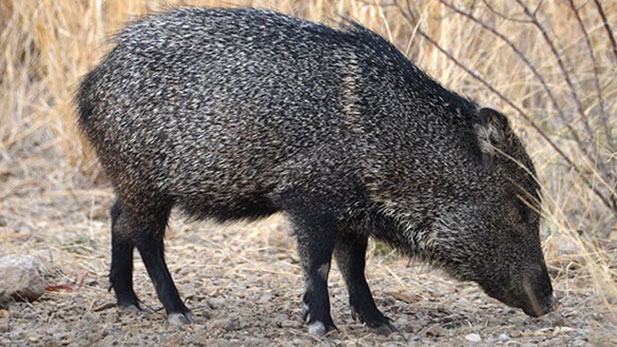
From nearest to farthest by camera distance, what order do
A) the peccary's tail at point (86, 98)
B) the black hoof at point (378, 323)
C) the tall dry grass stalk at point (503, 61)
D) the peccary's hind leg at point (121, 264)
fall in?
the black hoof at point (378, 323) < the peccary's tail at point (86, 98) < the peccary's hind leg at point (121, 264) < the tall dry grass stalk at point (503, 61)

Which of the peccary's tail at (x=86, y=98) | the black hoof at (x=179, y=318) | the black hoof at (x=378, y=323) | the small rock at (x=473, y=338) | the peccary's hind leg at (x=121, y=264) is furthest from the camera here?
the peccary's hind leg at (x=121, y=264)

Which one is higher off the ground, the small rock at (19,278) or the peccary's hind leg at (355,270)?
the peccary's hind leg at (355,270)

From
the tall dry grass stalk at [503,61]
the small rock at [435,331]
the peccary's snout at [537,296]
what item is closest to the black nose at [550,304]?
the peccary's snout at [537,296]

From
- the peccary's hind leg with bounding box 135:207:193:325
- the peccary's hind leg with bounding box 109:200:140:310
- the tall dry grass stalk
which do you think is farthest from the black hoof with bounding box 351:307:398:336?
the tall dry grass stalk

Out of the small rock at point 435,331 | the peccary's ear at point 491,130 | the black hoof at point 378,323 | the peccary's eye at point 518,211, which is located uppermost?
the peccary's ear at point 491,130

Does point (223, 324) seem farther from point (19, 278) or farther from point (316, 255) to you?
point (19, 278)

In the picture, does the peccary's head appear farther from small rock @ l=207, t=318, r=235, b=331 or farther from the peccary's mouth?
small rock @ l=207, t=318, r=235, b=331

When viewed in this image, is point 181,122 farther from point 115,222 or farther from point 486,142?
point 486,142

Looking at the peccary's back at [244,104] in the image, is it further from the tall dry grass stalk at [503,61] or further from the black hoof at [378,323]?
the tall dry grass stalk at [503,61]

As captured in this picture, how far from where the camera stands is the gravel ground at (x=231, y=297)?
3969 millimetres

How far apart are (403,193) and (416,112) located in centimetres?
35

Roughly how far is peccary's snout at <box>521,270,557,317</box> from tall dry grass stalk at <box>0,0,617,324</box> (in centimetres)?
108

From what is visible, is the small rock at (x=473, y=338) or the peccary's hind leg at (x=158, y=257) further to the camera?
the peccary's hind leg at (x=158, y=257)

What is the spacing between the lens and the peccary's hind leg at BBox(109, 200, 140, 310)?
4625mm
